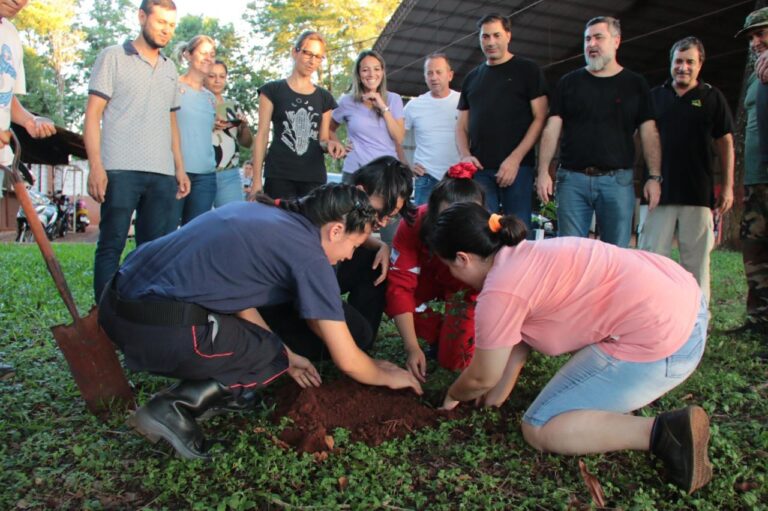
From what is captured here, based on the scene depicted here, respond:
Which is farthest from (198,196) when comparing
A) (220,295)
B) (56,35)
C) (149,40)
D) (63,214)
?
(56,35)

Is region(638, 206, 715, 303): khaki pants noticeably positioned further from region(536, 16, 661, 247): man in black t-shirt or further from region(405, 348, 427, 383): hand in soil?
region(405, 348, 427, 383): hand in soil

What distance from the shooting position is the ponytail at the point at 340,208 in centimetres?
241

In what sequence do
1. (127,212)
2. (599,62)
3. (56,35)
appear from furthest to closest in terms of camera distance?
(56,35)
(599,62)
(127,212)

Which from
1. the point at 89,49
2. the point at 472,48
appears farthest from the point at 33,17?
the point at 472,48

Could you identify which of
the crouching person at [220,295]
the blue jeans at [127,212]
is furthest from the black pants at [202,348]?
the blue jeans at [127,212]

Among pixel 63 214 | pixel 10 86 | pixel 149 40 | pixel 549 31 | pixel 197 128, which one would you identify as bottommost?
pixel 63 214

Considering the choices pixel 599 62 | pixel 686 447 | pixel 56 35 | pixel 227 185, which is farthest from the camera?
pixel 56 35

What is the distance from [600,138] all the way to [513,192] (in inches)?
25.9

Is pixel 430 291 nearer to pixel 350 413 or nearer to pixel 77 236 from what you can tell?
pixel 350 413

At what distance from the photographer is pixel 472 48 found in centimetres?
1594

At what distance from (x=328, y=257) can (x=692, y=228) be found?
10.4 feet

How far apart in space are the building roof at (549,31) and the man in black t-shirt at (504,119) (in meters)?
9.75

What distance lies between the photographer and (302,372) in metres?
2.73

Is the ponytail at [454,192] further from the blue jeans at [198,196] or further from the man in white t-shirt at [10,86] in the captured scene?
the blue jeans at [198,196]
